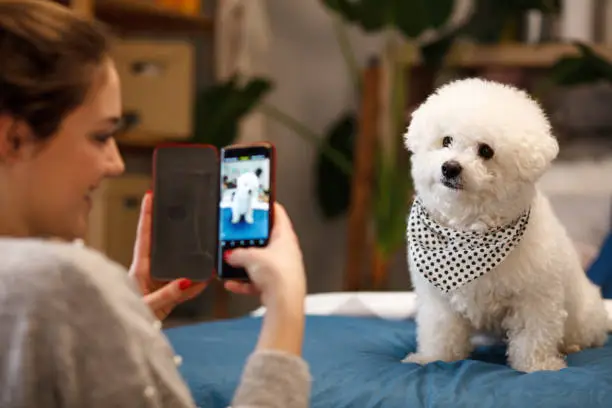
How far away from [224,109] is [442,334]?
58.2 inches

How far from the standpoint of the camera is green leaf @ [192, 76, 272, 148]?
8.44 feet

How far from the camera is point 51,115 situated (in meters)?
0.60

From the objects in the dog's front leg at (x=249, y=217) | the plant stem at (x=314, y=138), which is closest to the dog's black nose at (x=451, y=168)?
the dog's front leg at (x=249, y=217)

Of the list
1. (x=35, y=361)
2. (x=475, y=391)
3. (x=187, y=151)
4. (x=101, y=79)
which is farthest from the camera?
(x=475, y=391)

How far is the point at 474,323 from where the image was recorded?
1.30 meters

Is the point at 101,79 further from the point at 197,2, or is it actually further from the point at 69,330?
the point at 197,2

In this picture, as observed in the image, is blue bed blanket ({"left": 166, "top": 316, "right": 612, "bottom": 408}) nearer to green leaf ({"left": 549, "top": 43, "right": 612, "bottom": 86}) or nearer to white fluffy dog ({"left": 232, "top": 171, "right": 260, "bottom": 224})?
white fluffy dog ({"left": 232, "top": 171, "right": 260, "bottom": 224})

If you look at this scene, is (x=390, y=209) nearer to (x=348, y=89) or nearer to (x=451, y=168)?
(x=348, y=89)

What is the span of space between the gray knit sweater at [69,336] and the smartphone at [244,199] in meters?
0.25

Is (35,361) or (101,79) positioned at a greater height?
(101,79)

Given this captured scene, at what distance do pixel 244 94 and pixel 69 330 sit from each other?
2.10m

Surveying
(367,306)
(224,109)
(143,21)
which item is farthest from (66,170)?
(143,21)

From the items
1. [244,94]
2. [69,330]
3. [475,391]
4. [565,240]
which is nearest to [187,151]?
[69,330]

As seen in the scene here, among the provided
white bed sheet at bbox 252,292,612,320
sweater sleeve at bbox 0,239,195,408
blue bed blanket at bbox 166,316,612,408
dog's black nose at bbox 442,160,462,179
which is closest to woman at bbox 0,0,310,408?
Answer: sweater sleeve at bbox 0,239,195,408
